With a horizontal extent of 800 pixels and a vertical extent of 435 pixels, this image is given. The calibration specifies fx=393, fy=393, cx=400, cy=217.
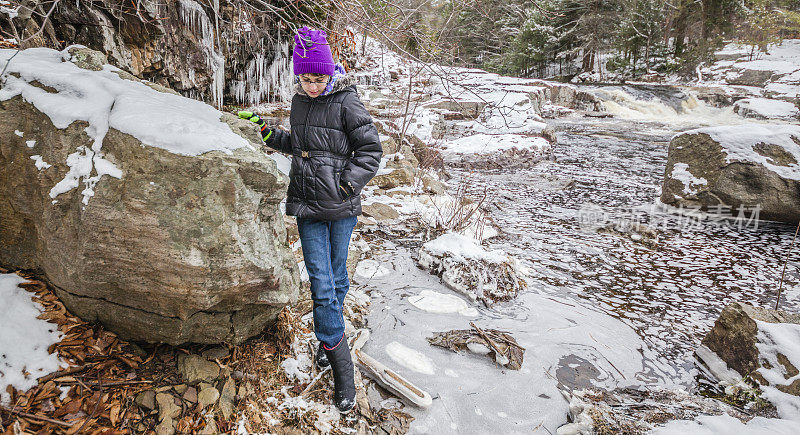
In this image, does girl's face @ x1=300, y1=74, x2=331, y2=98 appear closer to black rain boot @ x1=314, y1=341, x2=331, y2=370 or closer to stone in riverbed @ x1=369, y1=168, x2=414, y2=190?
black rain boot @ x1=314, y1=341, x2=331, y2=370

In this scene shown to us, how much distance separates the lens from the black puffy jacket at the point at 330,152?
7.48ft

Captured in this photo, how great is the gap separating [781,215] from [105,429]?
30.9 feet

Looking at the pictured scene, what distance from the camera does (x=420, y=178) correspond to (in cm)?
688

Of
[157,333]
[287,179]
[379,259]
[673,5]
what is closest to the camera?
[157,333]

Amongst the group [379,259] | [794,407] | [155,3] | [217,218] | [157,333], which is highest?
[155,3]

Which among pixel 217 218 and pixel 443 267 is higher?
pixel 217 218

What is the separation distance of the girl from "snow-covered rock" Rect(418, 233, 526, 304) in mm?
1950

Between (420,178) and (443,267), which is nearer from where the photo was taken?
(443,267)

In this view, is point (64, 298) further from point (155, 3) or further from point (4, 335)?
point (155, 3)

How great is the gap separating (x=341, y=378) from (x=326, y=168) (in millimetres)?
1232

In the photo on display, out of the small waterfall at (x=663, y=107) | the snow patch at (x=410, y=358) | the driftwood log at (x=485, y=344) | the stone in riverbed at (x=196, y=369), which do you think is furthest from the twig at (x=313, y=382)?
the small waterfall at (x=663, y=107)

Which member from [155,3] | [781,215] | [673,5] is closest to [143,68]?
[155,3]

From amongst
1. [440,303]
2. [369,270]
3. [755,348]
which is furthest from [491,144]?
[755,348]

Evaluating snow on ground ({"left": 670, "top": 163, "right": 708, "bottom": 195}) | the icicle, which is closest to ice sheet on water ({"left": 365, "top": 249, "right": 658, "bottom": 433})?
snow on ground ({"left": 670, "top": 163, "right": 708, "bottom": 195})
